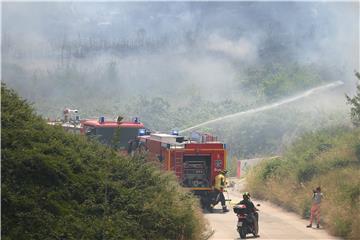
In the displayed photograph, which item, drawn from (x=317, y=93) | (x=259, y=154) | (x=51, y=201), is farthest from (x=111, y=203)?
(x=317, y=93)

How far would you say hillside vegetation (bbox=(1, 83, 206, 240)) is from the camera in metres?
11.8

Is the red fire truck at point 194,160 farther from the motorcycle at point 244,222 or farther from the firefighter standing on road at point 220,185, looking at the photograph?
the motorcycle at point 244,222

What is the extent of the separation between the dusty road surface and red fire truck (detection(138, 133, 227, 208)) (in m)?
0.91

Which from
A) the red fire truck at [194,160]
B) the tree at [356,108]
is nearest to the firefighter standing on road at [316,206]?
the red fire truck at [194,160]

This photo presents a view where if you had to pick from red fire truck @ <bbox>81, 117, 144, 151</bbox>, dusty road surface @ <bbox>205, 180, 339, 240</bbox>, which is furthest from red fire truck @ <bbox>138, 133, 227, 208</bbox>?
red fire truck @ <bbox>81, 117, 144, 151</bbox>

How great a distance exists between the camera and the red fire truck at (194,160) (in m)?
22.8

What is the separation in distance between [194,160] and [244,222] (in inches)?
231

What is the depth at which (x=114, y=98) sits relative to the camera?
154 feet

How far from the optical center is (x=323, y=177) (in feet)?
77.9

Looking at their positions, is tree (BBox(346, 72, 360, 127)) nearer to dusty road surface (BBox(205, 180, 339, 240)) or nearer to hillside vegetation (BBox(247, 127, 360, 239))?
hillside vegetation (BBox(247, 127, 360, 239))

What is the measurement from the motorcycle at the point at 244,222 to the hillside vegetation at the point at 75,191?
271 centimetres

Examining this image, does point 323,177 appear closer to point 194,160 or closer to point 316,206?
point 316,206

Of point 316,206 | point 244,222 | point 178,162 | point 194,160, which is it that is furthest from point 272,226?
point 194,160

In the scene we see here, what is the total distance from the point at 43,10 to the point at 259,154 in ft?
53.8
